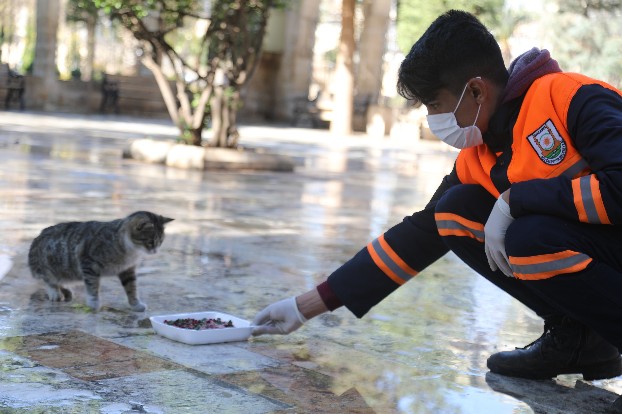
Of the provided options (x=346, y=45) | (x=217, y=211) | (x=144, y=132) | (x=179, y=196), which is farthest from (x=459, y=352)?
(x=346, y=45)

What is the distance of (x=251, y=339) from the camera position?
387cm

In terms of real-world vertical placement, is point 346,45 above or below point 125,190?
above

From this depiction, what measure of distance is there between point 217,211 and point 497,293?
324 cm

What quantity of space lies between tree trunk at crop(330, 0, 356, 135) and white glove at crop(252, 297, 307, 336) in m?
21.2

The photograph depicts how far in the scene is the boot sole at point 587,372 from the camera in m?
3.51

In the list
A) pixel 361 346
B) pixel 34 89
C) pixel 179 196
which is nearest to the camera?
pixel 361 346

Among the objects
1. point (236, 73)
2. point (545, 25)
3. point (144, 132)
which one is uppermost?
point (545, 25)

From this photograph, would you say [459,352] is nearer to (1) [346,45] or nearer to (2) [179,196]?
(2) [179,196]

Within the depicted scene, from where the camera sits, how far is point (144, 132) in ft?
65.2

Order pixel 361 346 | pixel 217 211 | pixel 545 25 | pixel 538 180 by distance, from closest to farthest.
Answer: pixel 538 180
pixel 361 346
pixel 217 211
pixel 545 25

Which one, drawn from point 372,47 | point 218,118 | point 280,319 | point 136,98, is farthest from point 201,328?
point 136,98

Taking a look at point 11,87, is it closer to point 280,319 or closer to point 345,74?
point 345,74

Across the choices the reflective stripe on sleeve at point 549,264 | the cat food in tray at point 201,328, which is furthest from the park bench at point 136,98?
the reflective stripe on sleeve at point 549,264

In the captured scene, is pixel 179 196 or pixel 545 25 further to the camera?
pixel 545 25
